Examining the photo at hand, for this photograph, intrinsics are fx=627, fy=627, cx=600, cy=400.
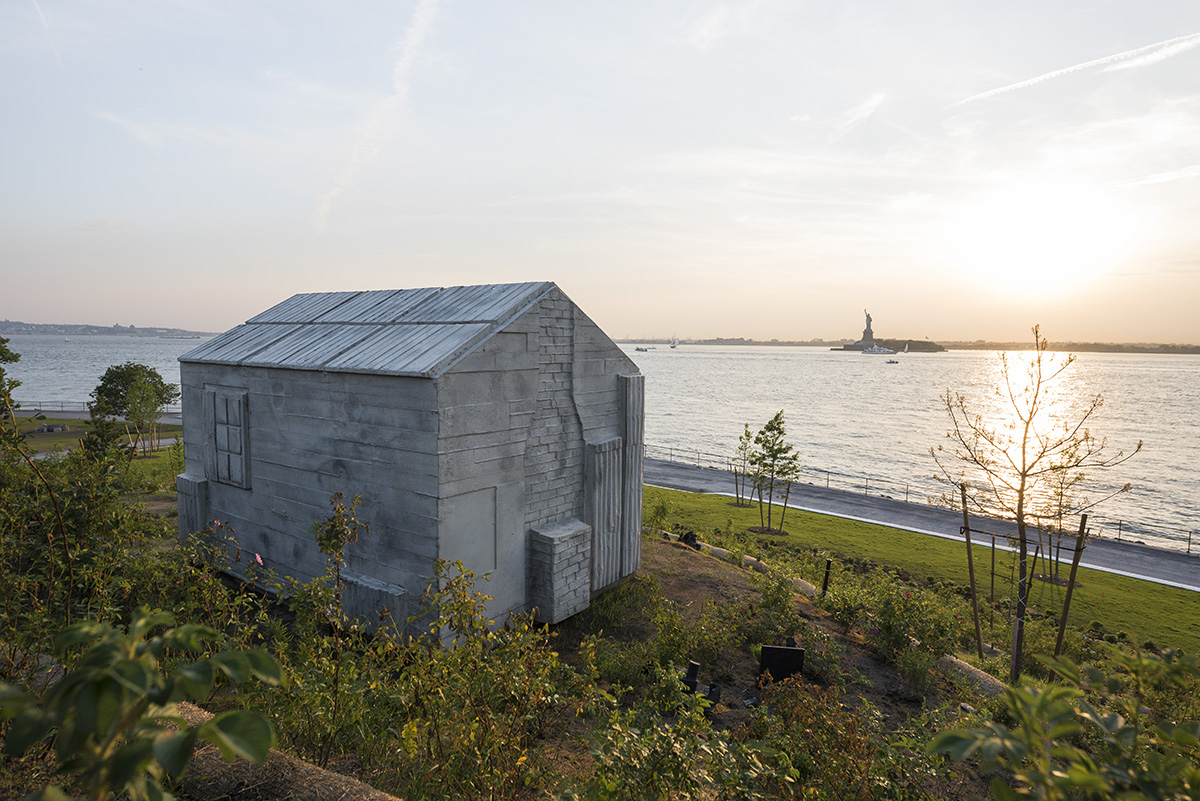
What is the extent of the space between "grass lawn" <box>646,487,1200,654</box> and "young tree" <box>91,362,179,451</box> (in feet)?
89.2

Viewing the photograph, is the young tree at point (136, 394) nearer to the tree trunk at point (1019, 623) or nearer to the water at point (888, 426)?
the water at point (888, 426)

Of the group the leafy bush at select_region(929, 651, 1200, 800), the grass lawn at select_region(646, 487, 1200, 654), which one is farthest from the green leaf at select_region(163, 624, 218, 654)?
the grass lawn at select_region(646, 487, 1200, 654)

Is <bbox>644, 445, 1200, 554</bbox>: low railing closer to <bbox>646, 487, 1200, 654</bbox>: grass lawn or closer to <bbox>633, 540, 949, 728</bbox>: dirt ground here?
<bbox>646, 487, 1200, 654</bbox>: grass lawn

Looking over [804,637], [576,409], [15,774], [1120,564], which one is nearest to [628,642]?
[804,637]

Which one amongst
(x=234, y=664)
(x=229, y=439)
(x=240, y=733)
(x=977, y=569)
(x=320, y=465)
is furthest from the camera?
(x=977, y=569)

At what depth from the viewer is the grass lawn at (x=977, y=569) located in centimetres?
1756

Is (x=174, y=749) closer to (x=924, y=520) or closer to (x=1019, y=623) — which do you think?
(x=1019, y=623)

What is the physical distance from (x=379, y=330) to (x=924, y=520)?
2818cm

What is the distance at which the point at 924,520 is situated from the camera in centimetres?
3031

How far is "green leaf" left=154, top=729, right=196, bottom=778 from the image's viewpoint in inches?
46.6

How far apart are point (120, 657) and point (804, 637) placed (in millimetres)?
11201

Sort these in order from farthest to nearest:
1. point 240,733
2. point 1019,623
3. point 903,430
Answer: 1. point 903,430
2. point 1019,623
3. point 240,733

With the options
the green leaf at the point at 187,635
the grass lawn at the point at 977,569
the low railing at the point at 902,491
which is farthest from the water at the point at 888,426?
the grass lawn at the point at 977,569

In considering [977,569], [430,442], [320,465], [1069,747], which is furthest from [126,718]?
[977,569]
